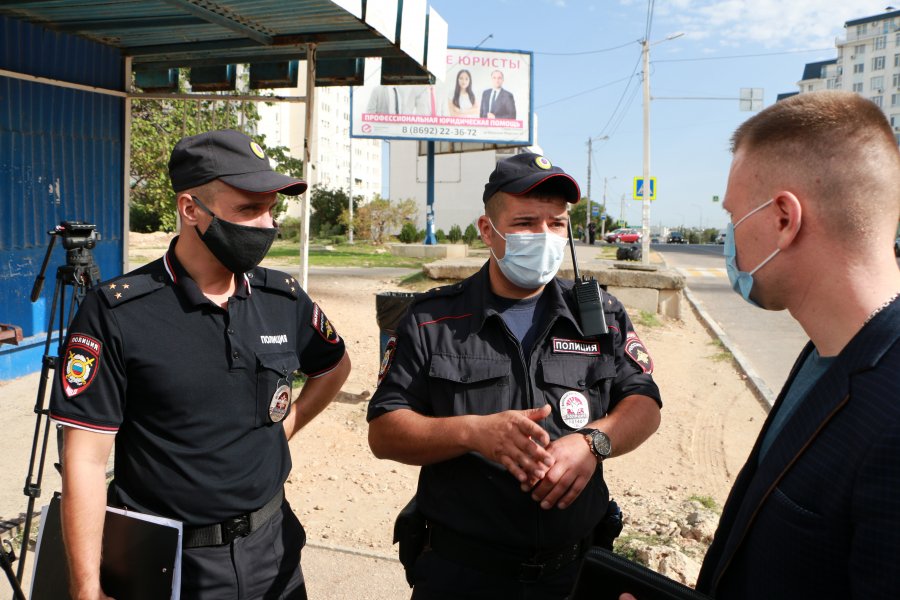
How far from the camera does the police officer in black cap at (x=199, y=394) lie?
1878mm

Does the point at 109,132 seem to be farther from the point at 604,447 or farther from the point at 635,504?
the point at 604,447

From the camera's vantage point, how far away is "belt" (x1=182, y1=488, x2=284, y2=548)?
2.01 m

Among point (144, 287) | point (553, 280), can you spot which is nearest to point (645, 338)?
point (553, 280)

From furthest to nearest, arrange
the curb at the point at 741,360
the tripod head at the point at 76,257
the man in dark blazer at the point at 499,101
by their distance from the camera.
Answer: the man in dark blazer at the point at 499,101
the curb at the point at 741,360
the tripod head at the point at 76,257

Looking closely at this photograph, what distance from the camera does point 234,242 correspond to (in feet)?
7.16

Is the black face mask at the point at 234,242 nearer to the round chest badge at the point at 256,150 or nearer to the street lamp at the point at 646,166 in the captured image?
the round chest badge at the point at 256,150

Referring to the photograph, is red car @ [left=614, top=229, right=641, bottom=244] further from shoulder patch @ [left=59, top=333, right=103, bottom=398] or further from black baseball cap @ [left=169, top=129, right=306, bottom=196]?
shoulder patch @ [left=59, top=333, right=103, bottom=398]

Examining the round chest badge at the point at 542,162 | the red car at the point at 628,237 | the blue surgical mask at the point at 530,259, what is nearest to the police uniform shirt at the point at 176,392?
the blue surgical mask at the point at 530,259

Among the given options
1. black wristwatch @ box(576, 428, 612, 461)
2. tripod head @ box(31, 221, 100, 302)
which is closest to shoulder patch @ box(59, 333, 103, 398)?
black wristwatch @ box(576, 428, 612, 461)

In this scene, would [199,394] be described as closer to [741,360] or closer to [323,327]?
[323,327]

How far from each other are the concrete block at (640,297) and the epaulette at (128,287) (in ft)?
36.5

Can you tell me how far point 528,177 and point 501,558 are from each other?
1.16m

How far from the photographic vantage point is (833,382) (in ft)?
4.07

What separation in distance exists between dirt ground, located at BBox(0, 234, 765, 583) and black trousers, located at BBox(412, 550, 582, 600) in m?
1.63
